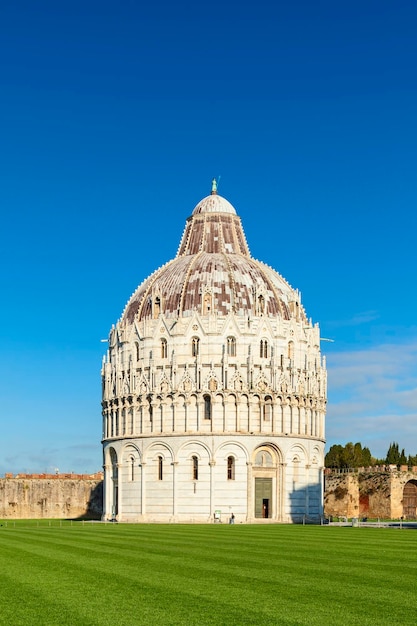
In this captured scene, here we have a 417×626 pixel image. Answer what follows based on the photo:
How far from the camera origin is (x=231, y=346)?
93062mm

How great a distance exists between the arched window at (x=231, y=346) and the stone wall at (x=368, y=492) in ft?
86.6

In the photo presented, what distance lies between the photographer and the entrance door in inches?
3602

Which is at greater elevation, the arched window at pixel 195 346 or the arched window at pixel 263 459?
the arched window at pixel 195 346

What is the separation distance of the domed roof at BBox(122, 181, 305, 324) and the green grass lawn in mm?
58103

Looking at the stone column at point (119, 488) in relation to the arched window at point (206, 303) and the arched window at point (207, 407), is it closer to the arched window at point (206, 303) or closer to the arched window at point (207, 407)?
the arched window at point (207, 407)

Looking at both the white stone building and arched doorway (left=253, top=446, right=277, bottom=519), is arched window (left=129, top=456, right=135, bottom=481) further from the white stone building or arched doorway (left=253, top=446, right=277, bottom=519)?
arched doorway (left=253, top=446, right=277, bottom=519)

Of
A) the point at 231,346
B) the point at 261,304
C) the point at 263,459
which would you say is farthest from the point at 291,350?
the point at 263,459

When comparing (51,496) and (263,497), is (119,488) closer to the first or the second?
(263,497)

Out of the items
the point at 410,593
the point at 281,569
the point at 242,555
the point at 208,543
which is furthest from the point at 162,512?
the point at 410,593

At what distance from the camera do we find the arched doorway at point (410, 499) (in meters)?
106

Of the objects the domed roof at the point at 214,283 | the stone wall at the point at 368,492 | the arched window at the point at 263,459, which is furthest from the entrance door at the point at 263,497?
the stone wall at the point at 368,492

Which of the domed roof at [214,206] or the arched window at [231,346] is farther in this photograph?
the domed roof at [214,206]

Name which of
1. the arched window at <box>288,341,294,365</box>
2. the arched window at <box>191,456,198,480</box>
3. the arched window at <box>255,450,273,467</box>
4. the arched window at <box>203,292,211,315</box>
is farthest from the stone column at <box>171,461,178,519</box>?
the arched window at <box>288,341,294,365</box>

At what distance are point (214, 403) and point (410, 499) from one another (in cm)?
3008
